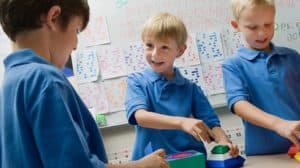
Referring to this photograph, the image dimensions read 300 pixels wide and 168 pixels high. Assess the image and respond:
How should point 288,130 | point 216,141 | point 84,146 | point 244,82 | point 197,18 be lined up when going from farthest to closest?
point 197,18 → point 244,82 → point 216,141 → point 288,130 → point 84,146

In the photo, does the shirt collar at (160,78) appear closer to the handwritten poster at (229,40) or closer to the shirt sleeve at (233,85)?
the shirt sleeve at (233,85)

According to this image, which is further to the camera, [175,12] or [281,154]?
[175,12]

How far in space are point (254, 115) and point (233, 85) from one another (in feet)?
0.45

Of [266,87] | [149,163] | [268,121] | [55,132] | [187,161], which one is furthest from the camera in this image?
[266,87]

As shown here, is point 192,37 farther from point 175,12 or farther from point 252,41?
point 252,41

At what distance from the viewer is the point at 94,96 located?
2213mm

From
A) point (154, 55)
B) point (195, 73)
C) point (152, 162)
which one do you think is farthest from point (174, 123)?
point (195, 73)

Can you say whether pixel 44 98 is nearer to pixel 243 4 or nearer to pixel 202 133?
pixel 202 133

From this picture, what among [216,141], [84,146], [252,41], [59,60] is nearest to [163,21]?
[252,41]

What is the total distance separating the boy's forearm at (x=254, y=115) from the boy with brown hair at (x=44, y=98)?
0.49m

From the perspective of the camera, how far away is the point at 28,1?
0.74 meters

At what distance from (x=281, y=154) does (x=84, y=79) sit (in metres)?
1.22

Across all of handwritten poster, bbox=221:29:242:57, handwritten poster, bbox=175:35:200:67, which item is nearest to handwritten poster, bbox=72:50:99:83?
handwritten poster, bbox=175:35:200:67

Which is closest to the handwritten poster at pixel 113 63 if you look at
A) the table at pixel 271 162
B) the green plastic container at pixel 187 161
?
the table at pixel 271 162
